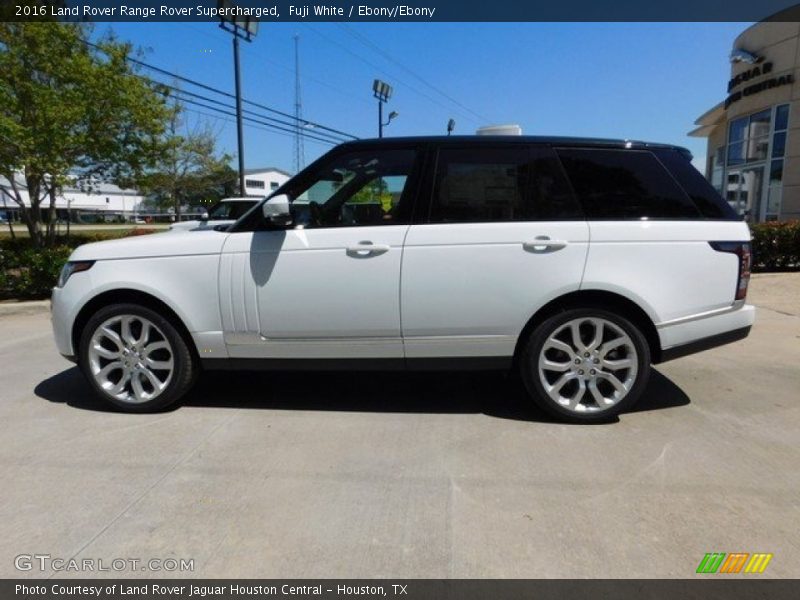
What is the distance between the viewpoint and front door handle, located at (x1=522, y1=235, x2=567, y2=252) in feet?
11.8

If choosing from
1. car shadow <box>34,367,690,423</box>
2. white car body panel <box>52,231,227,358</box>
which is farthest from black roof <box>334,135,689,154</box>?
car shadow <box>34,367,690,423</box>

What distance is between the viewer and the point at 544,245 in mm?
3596

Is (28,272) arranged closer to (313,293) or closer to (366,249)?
(313,293)

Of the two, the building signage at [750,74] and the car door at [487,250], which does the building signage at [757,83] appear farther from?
the car door at [487,250]

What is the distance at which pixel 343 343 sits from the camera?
3.77 metres

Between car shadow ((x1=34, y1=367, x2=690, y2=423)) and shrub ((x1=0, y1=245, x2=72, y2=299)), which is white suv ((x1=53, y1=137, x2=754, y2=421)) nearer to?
car shadow ((x1=34, y1=367, x2=690, y2=423))

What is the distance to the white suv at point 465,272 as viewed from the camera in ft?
11.9

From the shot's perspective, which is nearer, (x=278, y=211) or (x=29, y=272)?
(x=278, y=211)

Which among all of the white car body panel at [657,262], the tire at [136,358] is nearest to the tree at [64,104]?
the tire at [136,358]

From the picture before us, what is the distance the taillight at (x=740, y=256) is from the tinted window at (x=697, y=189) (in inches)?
8.0
